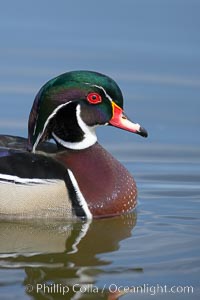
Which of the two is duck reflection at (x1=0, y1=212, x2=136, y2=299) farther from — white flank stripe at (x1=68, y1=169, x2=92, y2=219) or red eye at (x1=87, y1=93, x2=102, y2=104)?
red eye at (x1=87, y1=93, x2=102, y2=104)

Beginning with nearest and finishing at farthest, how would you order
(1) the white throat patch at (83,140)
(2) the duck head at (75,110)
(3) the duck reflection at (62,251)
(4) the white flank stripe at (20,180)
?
(3) the duck reflection at (62,251) → (4) the white flank stripe at (20,180) → (2) the duck head at (75,110) → (1) the white throat patch at (83,140)

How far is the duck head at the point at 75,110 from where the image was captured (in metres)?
9.53

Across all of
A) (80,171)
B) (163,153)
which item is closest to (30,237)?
(80,171)

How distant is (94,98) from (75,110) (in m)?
0.20

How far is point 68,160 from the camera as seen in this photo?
970cm

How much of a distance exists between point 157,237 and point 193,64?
172 inches

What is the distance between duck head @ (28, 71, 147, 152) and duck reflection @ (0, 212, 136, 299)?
0.75 meters

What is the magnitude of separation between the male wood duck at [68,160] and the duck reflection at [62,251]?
137 mm

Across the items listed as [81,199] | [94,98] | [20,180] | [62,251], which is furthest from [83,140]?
[62,251]

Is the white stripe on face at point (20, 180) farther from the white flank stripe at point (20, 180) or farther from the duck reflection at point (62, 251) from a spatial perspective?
the duck reflection at point (62, 251)

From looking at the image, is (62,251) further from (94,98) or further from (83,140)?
(94,98)

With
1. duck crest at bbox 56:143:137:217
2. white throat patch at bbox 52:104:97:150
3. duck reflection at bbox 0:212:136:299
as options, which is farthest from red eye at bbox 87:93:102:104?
duck reflection at bbox 0:212:136:299

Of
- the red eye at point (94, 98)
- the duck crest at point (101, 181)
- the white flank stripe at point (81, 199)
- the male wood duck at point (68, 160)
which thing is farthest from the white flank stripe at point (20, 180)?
the red eye at point (94, 98)

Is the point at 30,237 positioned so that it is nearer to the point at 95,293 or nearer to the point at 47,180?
the point at 47,180
